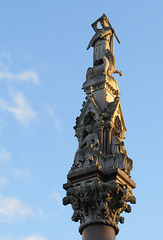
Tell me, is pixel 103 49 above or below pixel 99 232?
above

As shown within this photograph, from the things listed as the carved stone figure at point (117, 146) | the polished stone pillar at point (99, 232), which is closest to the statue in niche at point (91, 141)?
the carved stone figure at point (117, 146)

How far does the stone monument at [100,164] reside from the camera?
19.2 meters

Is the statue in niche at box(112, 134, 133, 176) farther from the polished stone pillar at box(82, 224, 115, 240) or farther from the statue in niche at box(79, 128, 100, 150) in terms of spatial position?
the polished stone pillar at box(82, 224, 115, 240)

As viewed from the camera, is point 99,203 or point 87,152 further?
point 87,152

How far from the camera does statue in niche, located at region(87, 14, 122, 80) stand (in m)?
24.0

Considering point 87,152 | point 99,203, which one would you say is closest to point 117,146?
point 87,152

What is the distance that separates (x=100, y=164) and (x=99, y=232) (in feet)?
8.91

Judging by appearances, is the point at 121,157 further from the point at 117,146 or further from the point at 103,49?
the point at 103,49

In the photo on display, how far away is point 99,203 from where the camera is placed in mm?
19219

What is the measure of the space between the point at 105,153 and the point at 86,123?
194 centimetres

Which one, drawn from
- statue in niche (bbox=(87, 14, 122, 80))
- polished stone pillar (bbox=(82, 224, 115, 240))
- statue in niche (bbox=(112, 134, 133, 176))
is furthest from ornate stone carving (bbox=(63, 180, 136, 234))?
statue in niche (bbox=(87, 14, 122, 80))

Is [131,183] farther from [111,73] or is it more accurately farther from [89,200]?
[111,73]

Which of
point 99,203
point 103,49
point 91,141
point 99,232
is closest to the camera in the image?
point 99,232

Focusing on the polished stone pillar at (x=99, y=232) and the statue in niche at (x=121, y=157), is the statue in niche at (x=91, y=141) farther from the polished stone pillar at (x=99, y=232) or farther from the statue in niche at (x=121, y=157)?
the polished stone pillar at (x=99, y=232)
